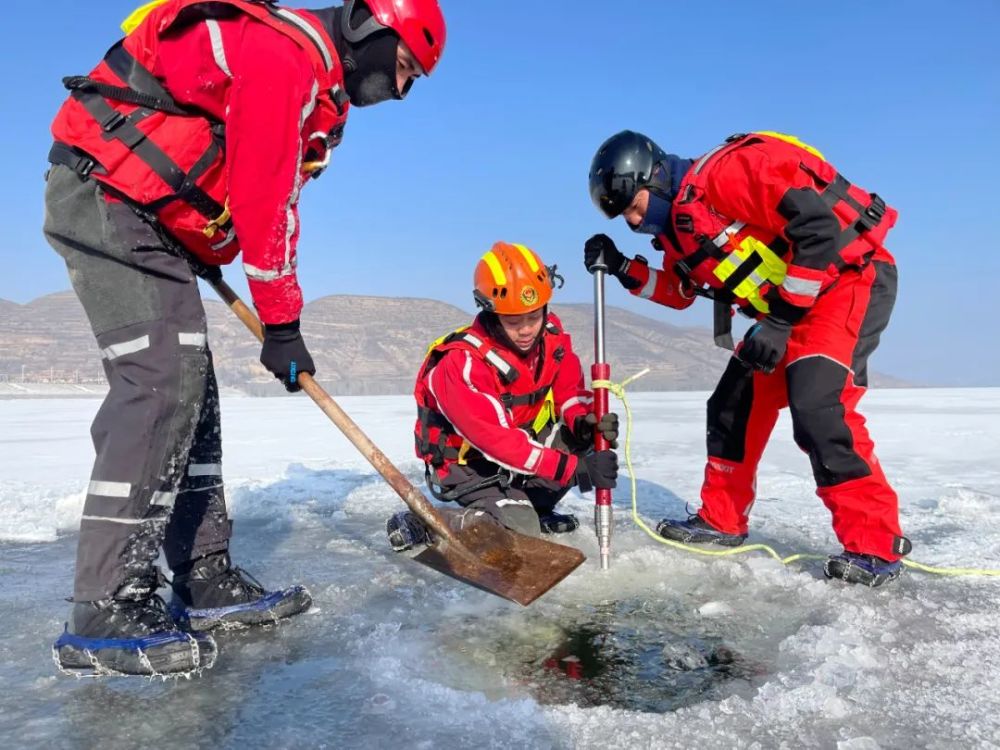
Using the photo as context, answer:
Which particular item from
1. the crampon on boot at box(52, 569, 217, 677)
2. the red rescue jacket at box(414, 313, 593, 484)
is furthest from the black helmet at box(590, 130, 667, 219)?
the crampon on boot at box(52, 569, 217, 677)

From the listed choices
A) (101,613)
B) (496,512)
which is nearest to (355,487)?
(496,512)

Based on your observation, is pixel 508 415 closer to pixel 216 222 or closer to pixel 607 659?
pixel 607 659

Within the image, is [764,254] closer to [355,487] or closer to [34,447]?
[355,487]

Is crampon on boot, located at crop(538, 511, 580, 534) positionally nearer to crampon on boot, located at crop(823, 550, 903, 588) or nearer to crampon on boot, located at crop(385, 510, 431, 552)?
crampon on boot, located at crop(385, 510, 431, 552)

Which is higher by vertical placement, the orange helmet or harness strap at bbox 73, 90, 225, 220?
harness strap at bbox 73, 90, 225, 220

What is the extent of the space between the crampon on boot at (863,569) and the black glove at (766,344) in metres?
0.81

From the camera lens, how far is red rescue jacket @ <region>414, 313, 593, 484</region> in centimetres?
338

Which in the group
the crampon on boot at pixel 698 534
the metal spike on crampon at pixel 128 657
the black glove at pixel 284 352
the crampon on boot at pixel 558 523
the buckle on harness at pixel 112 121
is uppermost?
the buckle on harness at pixel 112 121

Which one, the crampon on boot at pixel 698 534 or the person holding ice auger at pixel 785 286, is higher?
the person holding ice auger at pixel 785 286

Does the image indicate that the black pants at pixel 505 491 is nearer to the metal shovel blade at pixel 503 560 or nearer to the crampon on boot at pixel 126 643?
the metal shovel blade at pixel 503 560

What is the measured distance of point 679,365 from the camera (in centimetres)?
4825

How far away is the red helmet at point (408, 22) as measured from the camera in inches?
88.8

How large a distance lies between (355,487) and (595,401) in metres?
2.11

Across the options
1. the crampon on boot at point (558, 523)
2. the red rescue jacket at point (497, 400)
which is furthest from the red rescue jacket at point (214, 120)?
the crampon on boot at point (558, 523)
